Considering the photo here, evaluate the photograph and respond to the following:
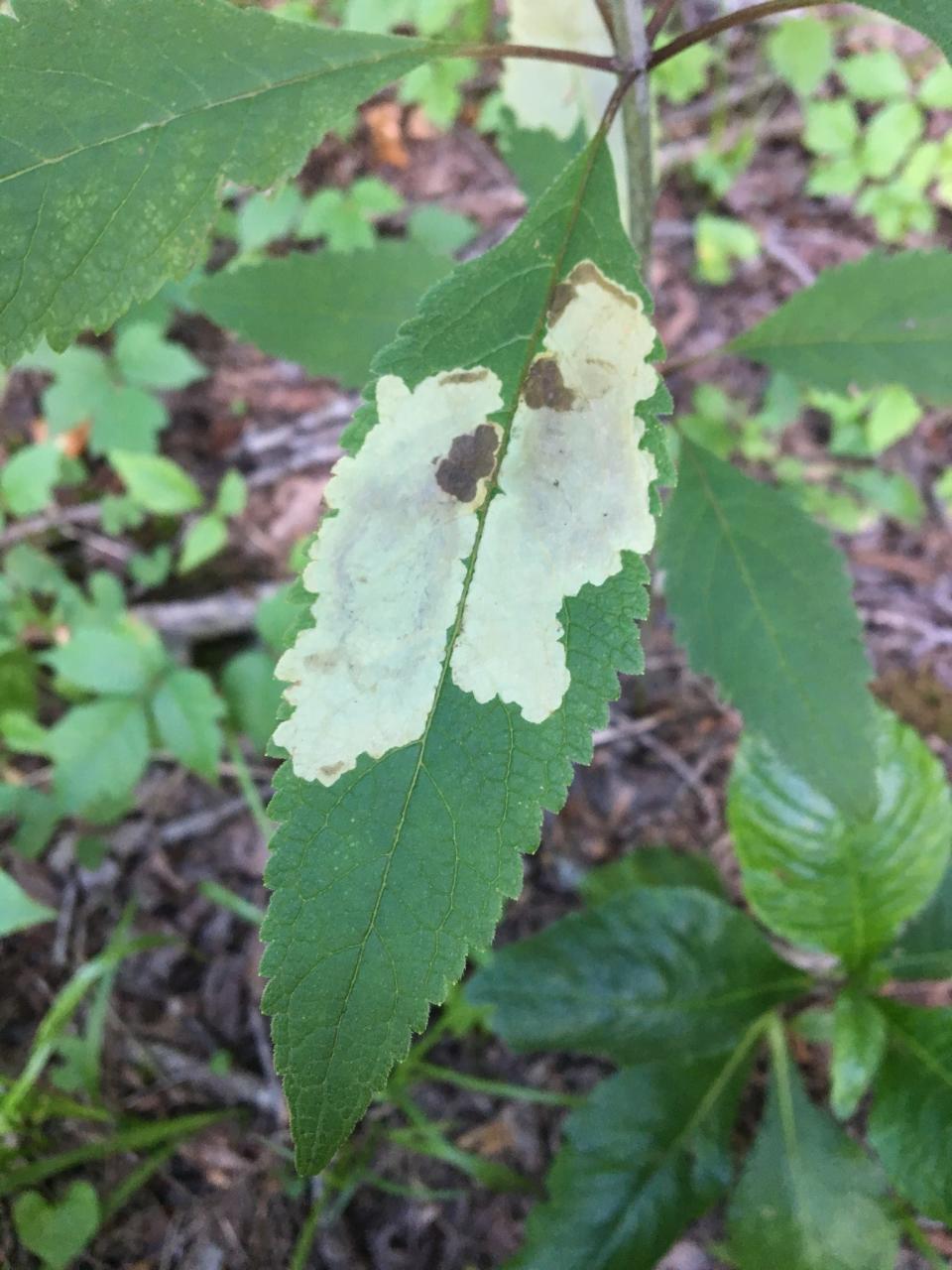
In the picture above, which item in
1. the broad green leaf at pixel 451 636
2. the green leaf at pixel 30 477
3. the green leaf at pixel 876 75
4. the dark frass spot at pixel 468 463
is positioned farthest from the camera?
the green leaf at pixel 876 75

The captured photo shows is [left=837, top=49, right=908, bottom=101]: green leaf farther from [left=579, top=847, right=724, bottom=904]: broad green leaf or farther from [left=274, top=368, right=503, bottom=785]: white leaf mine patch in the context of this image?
[left=274, top=368, right=503, bottom=785]: white leaf mine patch

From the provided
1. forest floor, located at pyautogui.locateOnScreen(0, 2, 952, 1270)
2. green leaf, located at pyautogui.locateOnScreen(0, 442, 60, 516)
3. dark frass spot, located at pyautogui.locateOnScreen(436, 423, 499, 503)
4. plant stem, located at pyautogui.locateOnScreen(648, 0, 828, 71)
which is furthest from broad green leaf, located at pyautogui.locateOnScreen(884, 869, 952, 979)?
green leaf, located at pyautogui.locateOnScreen(0, 442, 60, 516)

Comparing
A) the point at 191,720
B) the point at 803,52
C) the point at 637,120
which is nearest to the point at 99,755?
the point at 191,720

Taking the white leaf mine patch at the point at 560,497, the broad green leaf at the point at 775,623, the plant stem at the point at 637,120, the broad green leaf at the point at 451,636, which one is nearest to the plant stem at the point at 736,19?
the plant stem at the point at 637,120

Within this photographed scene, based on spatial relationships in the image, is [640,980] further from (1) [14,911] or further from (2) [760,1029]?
(1) [14,911]

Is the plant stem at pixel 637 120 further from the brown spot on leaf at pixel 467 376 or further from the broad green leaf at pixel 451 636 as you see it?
the brown spot on leaf at pixel 467 376
